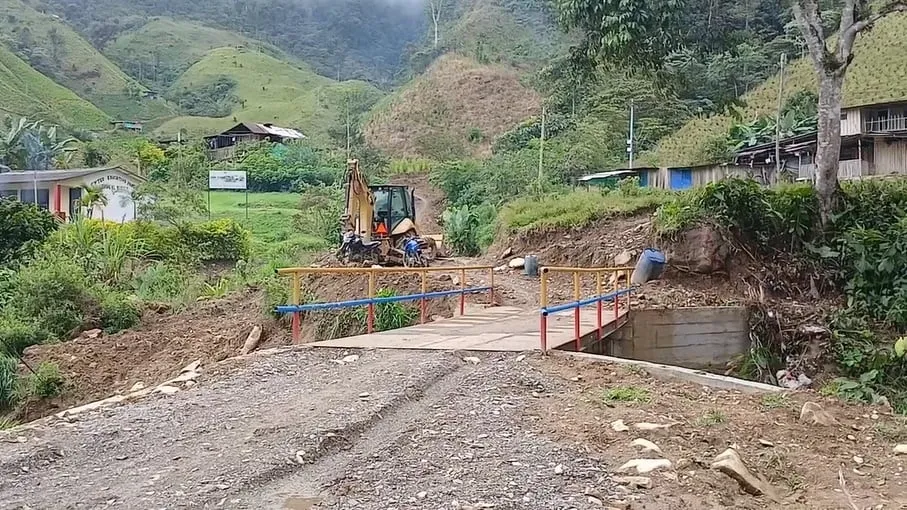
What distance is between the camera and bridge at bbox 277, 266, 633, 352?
10.4 metres

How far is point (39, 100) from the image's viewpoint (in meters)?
74.1

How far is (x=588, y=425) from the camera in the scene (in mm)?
6816

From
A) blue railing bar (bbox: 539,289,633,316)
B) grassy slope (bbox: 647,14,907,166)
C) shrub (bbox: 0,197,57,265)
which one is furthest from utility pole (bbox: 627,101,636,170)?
blue railing bar (bbox: 539,289,633,316)

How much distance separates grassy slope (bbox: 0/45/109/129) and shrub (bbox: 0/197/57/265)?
44.9 m

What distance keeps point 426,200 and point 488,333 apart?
127ft

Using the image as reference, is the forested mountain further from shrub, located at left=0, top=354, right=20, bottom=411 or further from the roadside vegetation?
shrub, located at left=0, top=354, right=20, bottom=411

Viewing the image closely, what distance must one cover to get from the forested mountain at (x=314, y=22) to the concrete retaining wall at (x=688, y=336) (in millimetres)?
106450

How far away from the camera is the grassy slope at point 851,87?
128ft

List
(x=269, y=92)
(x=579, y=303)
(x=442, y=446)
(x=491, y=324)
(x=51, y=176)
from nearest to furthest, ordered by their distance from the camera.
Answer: (x=442, y=446), (x=579, y=303), (x=491, y=324), (x=51, y=176), (x=269, y=92)

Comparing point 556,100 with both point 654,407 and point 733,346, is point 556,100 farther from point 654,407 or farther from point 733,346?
point 654,407

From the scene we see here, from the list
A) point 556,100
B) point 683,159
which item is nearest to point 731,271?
point 683,159

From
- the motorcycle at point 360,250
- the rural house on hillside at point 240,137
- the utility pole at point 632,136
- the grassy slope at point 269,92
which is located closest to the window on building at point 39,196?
the rural house on hillside at point 240,137

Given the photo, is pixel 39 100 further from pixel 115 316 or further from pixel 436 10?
pixel 115 316

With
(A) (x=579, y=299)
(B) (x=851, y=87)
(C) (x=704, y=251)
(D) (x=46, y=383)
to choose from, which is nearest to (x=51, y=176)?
(D) (x=46, y=383)
